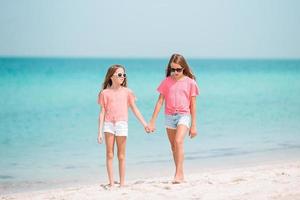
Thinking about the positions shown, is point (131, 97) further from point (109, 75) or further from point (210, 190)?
point (210, 190)

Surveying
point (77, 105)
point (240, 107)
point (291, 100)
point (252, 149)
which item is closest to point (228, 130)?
point (252, 149)

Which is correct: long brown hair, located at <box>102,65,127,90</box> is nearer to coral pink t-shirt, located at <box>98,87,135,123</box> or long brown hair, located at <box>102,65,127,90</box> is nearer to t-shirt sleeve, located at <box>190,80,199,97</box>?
coral pink t-shirt, located at <box>98,87,135,123</box>

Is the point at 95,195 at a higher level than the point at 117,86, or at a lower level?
lower

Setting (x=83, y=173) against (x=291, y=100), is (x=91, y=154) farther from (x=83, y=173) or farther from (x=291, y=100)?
(x=291, y=100)

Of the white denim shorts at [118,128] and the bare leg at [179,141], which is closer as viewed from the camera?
the white denim shorts at [118,128]

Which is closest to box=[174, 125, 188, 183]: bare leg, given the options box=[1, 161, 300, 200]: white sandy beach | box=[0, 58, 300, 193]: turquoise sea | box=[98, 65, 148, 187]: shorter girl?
box=[1, 161, 300, 200]: white sandy beach

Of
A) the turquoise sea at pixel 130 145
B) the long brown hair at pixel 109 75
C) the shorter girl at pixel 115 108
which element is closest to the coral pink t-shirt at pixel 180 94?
the shorter girl at pixel 115 108

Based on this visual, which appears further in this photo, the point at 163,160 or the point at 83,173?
the point at 163,160

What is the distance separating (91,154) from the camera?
44.1 ft

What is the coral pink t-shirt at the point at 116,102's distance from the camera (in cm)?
826

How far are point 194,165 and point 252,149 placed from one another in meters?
2.43

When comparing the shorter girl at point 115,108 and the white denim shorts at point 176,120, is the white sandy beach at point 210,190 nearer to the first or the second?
the shorter girl at point 115,108

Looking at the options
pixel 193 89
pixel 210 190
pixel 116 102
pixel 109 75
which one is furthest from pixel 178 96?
pixel 210 190

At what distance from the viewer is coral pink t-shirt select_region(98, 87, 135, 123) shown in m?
8.26
